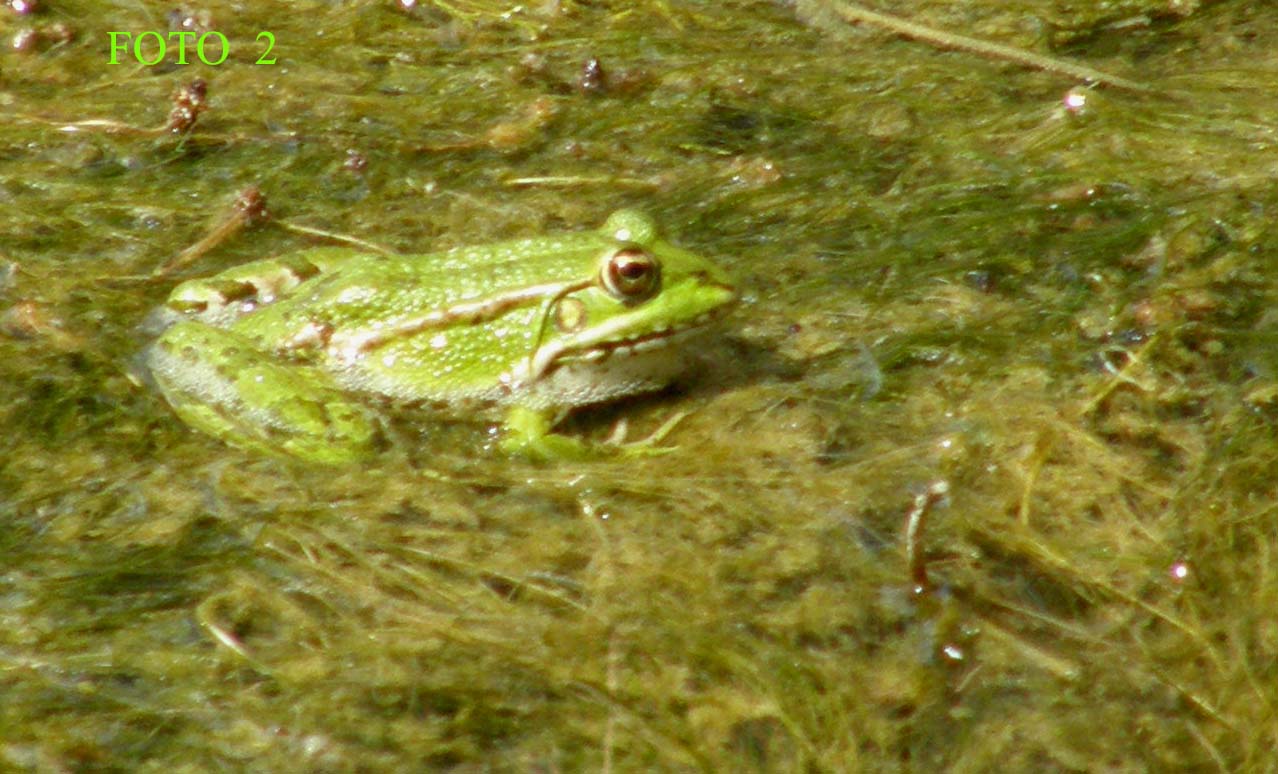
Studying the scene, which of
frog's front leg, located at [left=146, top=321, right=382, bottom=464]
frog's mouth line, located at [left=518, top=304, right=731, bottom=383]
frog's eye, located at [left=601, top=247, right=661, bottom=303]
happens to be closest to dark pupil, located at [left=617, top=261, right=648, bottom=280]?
frog's eye, located at [left=601, top=247, right=661, bottom=303]

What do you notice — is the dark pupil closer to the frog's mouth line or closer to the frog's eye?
the frog's eye

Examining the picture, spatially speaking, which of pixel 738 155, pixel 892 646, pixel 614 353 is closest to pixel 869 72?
pixel 738 155

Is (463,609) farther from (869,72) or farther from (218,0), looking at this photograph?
(218,0)

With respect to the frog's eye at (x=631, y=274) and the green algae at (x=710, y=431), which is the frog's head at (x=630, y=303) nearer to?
the frog's eye at (x=631, y=274)

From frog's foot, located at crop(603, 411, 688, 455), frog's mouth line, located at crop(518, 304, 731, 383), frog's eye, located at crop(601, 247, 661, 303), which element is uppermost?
frog's eye, located at crop(601, 247, 661, 303)

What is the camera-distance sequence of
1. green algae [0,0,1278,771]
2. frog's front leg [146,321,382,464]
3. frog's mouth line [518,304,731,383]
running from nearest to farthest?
green algae [0,0,1278,771], frog's front leg [146,321,382,464], frog's mouth line [518,304,731,383]

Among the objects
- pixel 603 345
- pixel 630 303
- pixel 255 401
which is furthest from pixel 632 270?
pixel 255 401

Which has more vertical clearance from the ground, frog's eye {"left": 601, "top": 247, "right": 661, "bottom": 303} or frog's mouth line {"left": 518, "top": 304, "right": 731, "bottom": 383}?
frog's eye {"left": 601, "top": 247, "right": 661, "bottom": 303}
